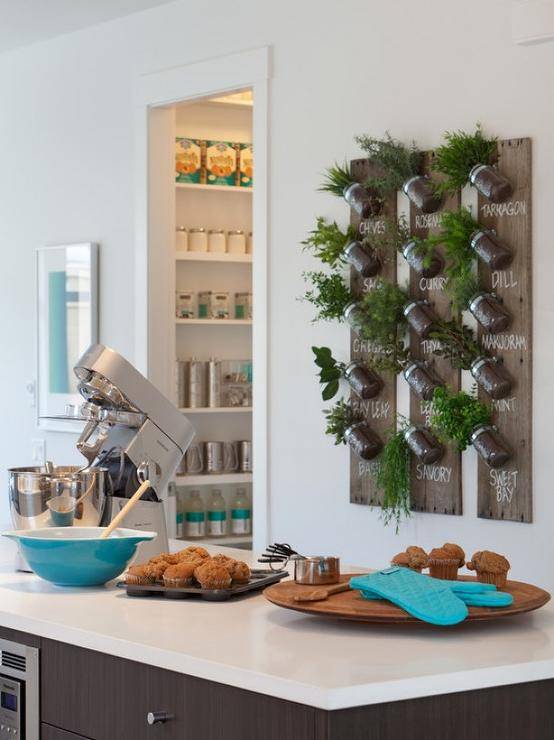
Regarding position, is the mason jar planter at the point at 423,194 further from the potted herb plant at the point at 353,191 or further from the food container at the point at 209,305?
the food container at the point at 209,305

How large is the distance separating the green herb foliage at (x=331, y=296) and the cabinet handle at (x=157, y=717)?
2518 millimetres

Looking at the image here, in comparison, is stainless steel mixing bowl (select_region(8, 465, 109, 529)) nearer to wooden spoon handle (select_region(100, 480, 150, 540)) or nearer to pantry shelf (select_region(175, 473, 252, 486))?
wooden spoon handle (select_region(100, 480, 150, 540))

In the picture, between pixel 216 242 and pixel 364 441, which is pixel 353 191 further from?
pixel 216 242

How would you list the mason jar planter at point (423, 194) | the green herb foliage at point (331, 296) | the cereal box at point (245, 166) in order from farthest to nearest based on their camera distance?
the cereal box at point (245, 166), the green herb foliage at point (331, 296), the mason jar planter at point (423, 194)

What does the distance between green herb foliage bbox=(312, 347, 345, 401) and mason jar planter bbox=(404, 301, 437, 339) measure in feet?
1.34

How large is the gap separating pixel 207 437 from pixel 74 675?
3.48 metres

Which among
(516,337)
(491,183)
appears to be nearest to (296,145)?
(491,183)

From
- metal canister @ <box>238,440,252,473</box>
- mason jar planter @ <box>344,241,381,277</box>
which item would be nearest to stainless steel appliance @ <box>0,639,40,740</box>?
mason jar planter @ <box>344,241,381,277</box>

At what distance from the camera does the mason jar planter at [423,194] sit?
4082 mm

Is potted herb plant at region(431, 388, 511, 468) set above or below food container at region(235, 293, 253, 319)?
below

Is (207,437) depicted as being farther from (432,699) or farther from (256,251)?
(432,699)

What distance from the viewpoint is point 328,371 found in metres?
4.45

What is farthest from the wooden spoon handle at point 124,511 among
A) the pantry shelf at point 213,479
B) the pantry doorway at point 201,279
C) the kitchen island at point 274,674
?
the pantry shelf at point 213,479

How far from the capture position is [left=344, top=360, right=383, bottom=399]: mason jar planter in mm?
4305
